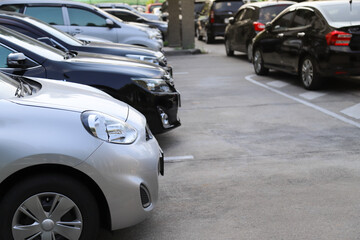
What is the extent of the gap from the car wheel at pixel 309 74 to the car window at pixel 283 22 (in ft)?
4.49

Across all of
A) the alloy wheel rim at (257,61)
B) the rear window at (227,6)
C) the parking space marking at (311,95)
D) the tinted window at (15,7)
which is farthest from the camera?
the rear window at (227,6)

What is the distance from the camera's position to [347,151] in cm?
650

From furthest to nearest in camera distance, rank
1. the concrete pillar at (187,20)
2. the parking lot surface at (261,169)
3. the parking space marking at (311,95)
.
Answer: the concrete pillar at (187,20) → the parking space marking at (311,95) → the parking lot surface at (261,169)

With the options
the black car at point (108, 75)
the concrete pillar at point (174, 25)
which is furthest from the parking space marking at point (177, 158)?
the concrete pillar at point (174, 25)

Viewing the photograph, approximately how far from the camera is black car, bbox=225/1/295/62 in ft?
50.9

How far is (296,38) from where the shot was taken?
36.6 ft

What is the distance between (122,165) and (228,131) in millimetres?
4098

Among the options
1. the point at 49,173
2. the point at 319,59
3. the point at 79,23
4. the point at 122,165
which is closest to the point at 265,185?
the point at 122,165

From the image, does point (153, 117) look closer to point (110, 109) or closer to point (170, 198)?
point (170, 198)

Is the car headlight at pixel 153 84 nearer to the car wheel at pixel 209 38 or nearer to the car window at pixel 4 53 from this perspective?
the car window at pixel 4 53

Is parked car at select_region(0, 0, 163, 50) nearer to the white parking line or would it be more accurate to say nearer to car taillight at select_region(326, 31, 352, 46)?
car taillight at select_region(326, 31, 352, 46)

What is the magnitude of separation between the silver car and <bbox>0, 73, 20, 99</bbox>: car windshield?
0.07 metres

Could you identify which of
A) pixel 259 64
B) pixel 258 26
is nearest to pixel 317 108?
pixel 259 64

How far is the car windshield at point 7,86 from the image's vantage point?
402 centimetres
